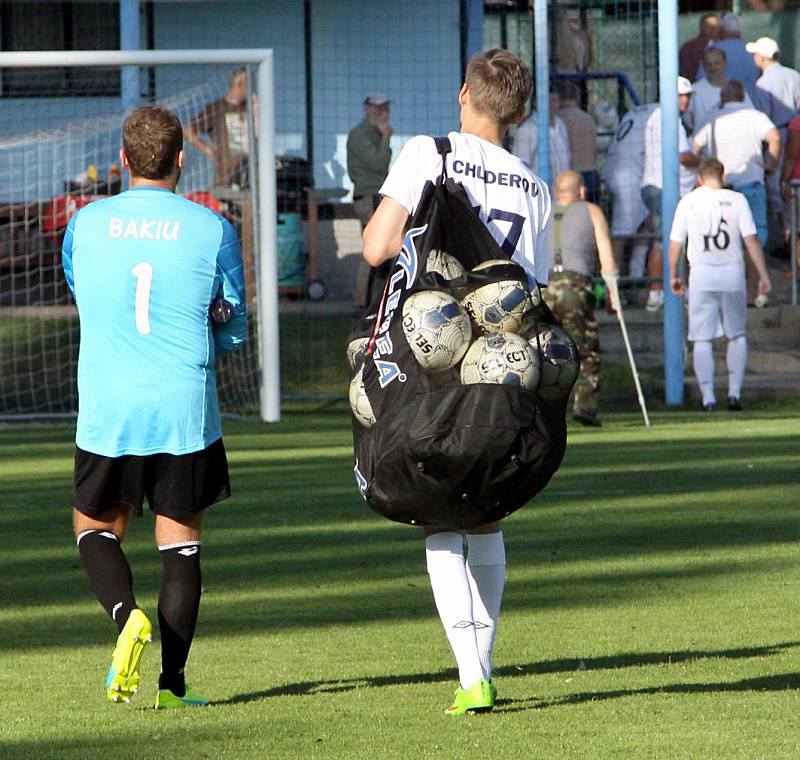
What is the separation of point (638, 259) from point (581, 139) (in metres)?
1.49

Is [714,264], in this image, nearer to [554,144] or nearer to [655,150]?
[655,150]

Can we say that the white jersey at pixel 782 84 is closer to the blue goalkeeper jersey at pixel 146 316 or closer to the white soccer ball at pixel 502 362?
the blue goalkeeper jersey at pixel 146 316

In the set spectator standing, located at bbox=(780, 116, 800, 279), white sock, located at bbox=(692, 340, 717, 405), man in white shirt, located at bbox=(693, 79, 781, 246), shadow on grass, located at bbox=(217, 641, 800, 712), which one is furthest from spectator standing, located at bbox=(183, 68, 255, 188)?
shadow on grass, located at bbox=(217, 641, 800, 712)

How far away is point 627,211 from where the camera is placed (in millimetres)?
20500

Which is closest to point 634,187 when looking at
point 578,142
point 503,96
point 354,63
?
point 578,142

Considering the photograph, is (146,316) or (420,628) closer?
(146,316)

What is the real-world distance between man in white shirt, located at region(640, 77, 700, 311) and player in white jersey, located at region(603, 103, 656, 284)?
0.10m

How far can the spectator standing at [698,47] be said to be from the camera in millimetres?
23688

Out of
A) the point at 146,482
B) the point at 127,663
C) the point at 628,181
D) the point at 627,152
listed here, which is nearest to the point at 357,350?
the point at 146,482

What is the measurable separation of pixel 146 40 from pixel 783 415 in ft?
41.4

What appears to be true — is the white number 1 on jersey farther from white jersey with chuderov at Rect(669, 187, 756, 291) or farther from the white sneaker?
the white sneaker

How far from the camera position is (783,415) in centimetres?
1670

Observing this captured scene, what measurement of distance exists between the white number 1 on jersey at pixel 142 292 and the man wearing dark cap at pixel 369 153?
1473cm

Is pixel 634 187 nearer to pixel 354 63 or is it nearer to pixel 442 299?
pixel 354 63
